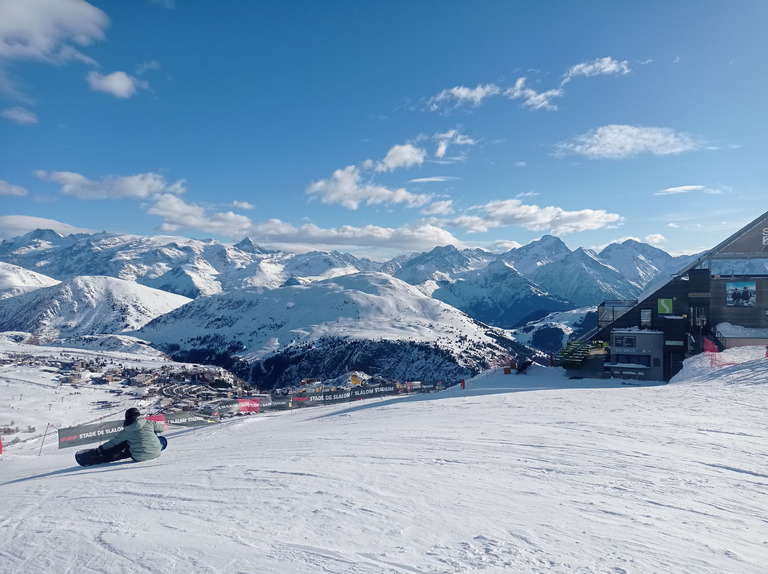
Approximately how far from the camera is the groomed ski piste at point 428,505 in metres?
4.13

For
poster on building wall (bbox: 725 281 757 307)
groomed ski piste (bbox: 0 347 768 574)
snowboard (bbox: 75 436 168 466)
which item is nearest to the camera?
groomed ski piste (bbox: 0 347 768 574)

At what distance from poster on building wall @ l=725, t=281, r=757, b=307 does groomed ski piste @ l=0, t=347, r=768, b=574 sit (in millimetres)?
31263

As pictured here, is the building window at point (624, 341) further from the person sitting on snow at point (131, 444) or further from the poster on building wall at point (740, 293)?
the person sitting on snow at point (131, 444)

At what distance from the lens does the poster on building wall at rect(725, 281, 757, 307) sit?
115ft

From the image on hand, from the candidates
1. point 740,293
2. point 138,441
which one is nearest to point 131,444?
point 138,441

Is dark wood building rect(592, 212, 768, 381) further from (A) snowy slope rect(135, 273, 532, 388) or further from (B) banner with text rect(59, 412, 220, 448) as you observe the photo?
(A) snowy slope rect(135, 273, 532, 388)

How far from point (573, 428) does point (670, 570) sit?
6.87 m

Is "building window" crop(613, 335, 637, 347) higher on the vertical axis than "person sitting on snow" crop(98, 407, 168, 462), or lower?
higher

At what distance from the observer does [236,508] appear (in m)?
5.59

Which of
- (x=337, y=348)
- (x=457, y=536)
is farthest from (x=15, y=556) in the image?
(x=337, y=348)

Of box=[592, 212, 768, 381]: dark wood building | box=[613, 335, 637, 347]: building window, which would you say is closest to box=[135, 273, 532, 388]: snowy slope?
box=[592, 212, 768, 381]: dark wood building

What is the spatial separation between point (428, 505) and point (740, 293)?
4168cm

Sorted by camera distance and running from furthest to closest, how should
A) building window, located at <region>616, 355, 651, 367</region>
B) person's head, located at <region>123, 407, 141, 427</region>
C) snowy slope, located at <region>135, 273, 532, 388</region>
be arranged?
snowy slope, located at <region>135, 273, 532, 388</region> → building window, located at <region>616, 355, 651, 367</region> → person's head, located at <region>123, 407, 141, 427</region>

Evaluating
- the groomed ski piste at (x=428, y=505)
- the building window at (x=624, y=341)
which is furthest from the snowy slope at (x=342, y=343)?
the groomed ski piste at (x=428, y=505)
